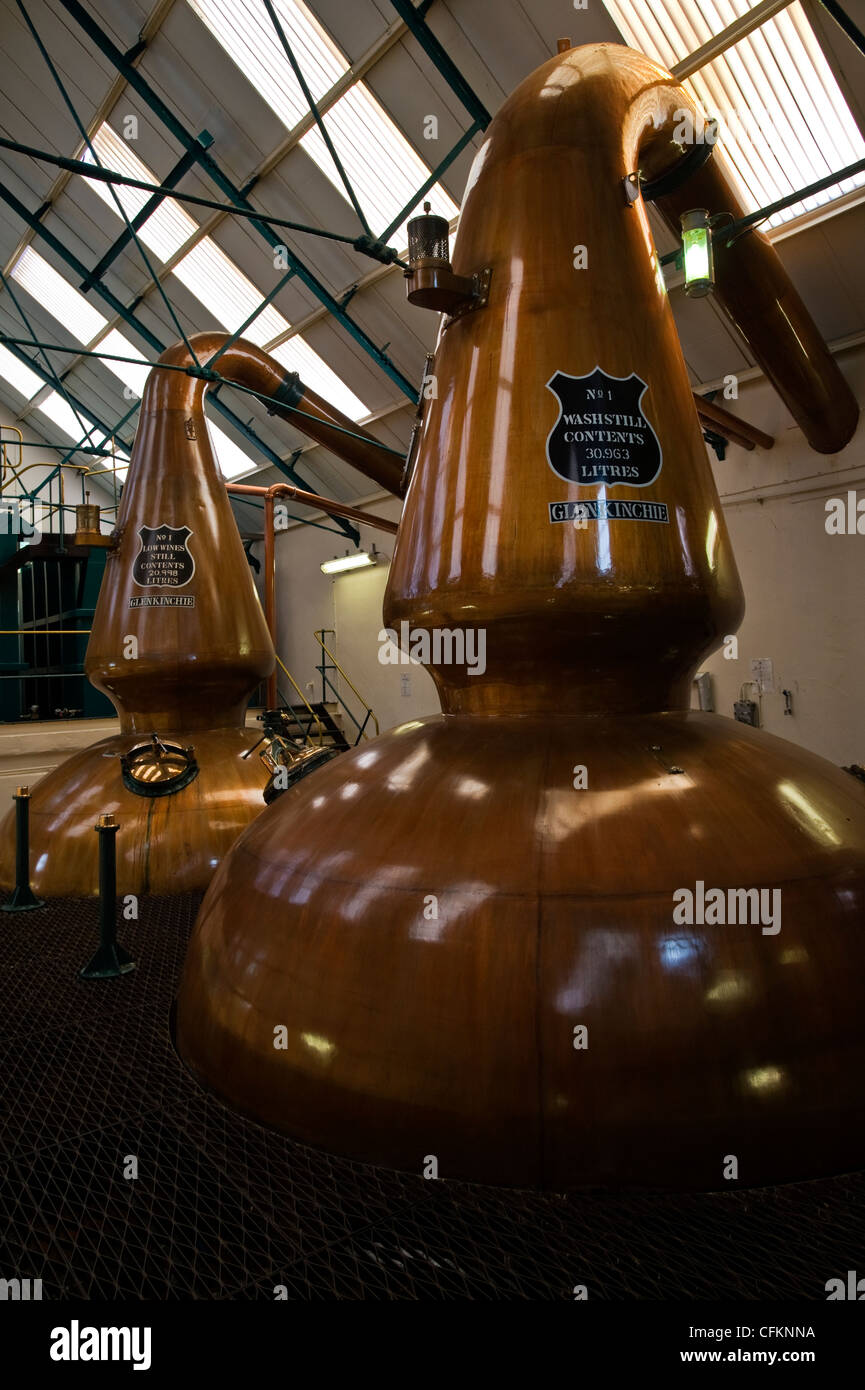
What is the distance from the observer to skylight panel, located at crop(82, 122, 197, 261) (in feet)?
40.8

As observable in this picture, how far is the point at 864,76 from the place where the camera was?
6.60 metres

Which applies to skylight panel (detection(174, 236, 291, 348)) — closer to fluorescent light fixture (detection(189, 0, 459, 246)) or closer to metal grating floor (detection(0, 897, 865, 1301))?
fluorescent light fixture (detection(189, 0, 459, 246))

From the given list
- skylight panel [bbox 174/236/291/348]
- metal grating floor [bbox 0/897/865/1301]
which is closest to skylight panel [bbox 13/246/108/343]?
skylight panel [bbox 174/236/291/348]

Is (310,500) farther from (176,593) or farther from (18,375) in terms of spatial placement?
(18,375)

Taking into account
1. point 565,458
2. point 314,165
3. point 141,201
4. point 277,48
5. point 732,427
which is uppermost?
point 141,201

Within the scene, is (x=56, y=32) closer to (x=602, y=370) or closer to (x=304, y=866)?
(x=602, y=370)

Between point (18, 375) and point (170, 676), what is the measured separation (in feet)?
59.6

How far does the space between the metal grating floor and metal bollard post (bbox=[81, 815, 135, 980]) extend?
1.03 meters

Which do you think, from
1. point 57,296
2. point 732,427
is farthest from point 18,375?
point 732,427

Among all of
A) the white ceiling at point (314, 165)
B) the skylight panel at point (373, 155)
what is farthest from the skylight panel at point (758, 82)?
the skylight panel at point (373, 155)

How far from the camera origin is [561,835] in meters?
2.15

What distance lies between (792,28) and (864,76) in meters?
0.76

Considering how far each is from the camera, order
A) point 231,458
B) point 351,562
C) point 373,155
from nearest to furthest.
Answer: point 373,155 → point 351,562 → point 231,458

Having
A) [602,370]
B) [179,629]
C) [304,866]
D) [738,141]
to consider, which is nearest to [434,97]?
[738,141]
